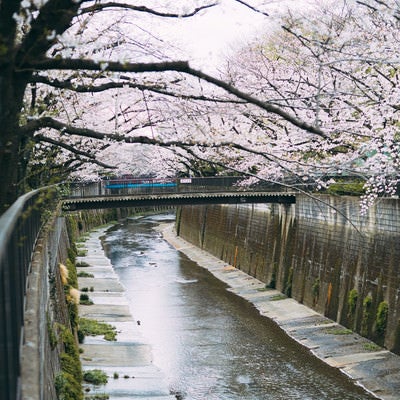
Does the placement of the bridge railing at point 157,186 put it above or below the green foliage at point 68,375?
above

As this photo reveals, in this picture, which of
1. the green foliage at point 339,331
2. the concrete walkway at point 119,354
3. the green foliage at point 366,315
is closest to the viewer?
the concrete walkway at point 119,354

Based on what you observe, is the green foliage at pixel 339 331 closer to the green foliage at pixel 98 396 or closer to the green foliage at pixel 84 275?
the green foliage at pixel 98 396

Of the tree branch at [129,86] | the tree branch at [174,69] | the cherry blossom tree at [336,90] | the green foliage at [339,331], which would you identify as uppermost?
the cherry blossom tree at [336,90]

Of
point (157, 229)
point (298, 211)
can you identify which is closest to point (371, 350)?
point (298, 211)

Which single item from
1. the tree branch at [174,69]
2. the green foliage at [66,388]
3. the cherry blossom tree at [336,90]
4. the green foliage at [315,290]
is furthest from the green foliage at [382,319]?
the tree branch at [174,69]

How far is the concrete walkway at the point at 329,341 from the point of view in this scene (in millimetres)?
18250

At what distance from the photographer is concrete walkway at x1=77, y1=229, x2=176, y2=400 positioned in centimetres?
1655

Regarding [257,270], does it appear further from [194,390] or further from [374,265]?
[194,390]

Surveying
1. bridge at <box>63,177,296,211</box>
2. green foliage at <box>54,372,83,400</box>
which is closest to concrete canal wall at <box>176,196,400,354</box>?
bridge at <box>63,177,296,211</box>

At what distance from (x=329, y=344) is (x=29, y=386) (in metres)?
18.4

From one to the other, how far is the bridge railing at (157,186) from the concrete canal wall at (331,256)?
3.01 m

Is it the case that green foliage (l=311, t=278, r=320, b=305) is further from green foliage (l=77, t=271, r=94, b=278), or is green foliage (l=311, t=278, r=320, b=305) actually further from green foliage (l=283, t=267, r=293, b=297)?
green foliage (l=77, t=271, r=94, b=278)

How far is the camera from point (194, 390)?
58.0 feet

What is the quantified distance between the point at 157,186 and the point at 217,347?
10.5 metres
